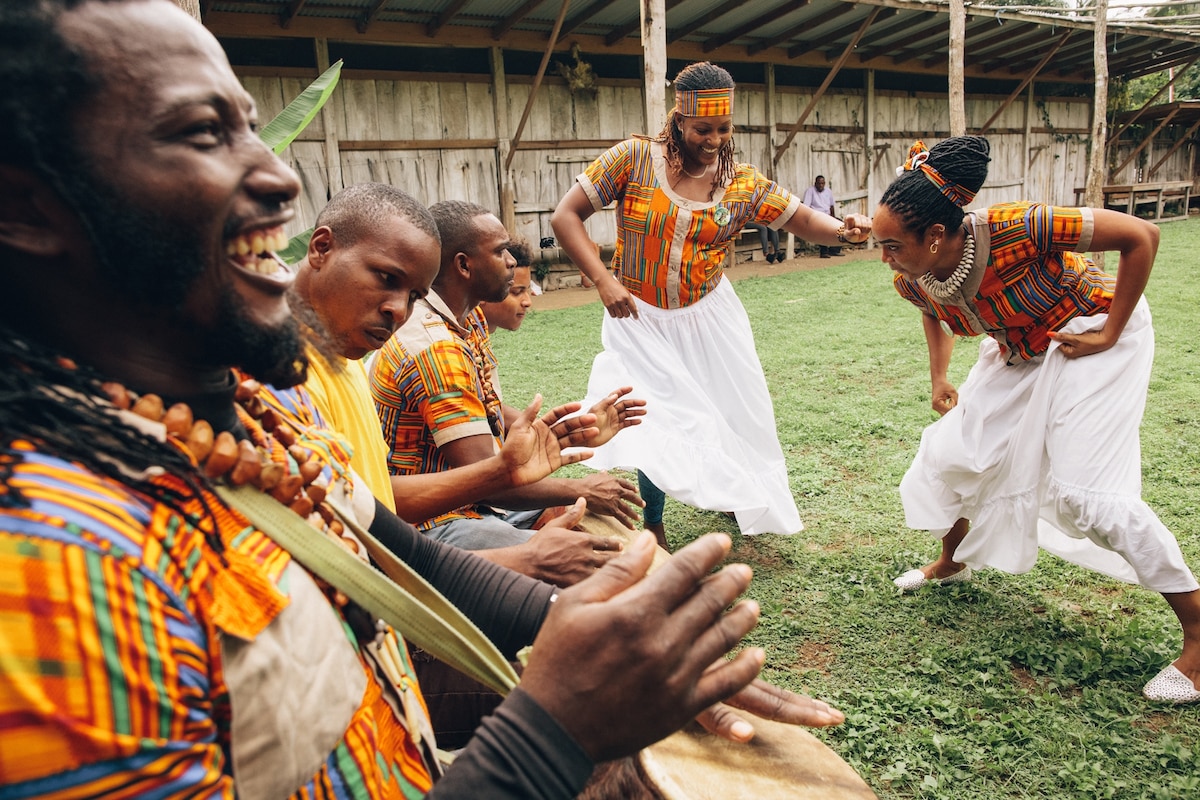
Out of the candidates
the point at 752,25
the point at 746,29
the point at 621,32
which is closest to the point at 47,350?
the point at 621,32

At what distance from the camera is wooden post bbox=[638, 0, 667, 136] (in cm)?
720

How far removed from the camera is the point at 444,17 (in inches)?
424

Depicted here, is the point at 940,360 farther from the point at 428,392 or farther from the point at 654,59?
the point at 654,59

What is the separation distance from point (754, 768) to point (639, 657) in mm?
718

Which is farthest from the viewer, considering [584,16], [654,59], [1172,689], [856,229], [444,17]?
[584,16]

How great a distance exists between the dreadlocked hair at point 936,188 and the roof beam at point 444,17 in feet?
29.3

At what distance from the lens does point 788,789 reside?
56.7 inches

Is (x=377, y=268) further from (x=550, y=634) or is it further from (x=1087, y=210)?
(x=1087, y=210)

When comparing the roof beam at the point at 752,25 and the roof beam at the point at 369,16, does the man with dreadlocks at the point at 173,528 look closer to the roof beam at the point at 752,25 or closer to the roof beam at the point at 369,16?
the roof beam at the point at 369,16

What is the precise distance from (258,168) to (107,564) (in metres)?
0.52

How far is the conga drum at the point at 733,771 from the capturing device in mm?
1379

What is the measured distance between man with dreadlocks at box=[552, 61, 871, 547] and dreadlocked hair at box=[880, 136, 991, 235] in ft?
2.22

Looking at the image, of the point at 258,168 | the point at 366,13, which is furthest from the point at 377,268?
the point at 366,13

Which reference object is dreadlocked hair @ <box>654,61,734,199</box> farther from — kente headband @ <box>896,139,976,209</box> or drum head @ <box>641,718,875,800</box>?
drum head @ <box>641,718,875,800</box>
